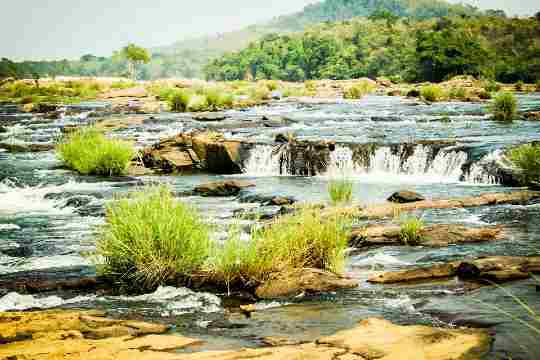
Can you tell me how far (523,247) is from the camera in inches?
384

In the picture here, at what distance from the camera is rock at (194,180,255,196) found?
16906mm

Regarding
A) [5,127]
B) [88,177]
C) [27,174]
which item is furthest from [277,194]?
[5,127]

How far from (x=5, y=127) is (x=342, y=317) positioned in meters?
33.0

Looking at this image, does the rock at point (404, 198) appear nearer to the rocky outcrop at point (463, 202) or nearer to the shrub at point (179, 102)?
the rocky outcrop at point (463, 202)

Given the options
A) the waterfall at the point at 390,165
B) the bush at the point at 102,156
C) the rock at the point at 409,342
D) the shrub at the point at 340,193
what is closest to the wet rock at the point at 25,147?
the bush at the point at 102,156

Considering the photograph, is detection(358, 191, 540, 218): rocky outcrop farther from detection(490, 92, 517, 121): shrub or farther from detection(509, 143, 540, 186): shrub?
detection(490, 92, 517, 121): shrub

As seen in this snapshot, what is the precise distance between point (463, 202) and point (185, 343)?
9.38 m

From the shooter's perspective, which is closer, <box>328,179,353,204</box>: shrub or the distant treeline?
<box>328,179,353,204</box>: shrub

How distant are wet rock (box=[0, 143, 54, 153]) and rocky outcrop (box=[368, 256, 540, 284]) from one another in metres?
21.5

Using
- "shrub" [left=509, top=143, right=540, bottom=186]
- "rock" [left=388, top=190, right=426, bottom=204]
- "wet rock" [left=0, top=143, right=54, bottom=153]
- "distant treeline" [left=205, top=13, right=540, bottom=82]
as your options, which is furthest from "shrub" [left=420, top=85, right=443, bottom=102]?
"distant treeline" [left=205, top=13, right=540, bottom=82]

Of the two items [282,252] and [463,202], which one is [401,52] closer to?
[463,202]

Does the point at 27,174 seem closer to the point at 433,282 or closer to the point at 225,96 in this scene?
the point at 433,282

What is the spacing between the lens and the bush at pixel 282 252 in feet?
25.0

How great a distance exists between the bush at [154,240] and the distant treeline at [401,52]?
7887 cm
